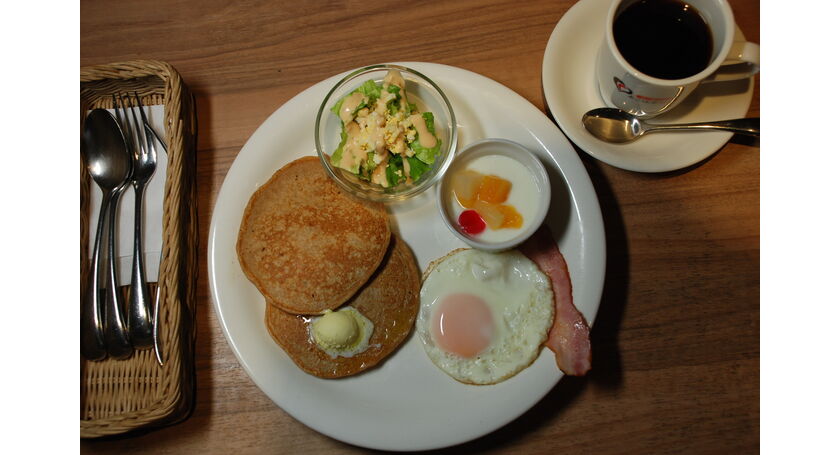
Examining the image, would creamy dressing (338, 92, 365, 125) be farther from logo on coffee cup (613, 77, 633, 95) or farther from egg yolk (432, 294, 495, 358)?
logo on coffee cup (613, 77, 633, 95)

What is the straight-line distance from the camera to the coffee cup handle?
1313 mm

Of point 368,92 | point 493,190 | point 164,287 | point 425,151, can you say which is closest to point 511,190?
point 493,190

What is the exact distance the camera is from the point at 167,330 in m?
1.47

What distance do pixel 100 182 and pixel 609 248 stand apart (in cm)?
172

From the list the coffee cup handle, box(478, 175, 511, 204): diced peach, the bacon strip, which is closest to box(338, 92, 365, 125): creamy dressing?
box(478, 175, 511, 204): diced peach

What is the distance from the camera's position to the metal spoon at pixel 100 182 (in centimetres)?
152

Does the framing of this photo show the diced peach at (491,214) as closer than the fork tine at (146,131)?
Yes

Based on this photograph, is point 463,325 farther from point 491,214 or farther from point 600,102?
point 600,102

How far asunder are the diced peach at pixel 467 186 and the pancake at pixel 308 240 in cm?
26

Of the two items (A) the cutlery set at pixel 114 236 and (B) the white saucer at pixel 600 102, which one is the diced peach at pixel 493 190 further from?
(A) the cutlery set at pixel 114 236

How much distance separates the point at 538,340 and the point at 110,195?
1.46 m

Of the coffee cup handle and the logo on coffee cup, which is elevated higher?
the coffee cup handle

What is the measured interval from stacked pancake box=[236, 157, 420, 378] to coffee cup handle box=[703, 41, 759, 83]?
3.45 feet

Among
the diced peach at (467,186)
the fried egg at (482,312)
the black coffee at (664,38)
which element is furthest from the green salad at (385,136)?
the black coffee at (664,38)
